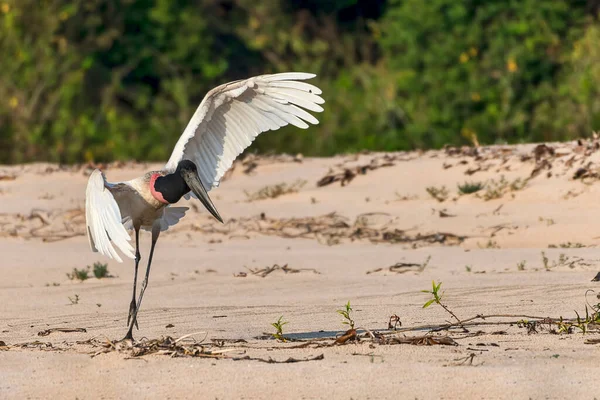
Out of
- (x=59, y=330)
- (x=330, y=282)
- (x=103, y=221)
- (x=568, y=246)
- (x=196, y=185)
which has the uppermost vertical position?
(x=196, y=185)

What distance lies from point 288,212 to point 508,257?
112 inches

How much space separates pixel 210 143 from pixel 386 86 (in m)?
10.9

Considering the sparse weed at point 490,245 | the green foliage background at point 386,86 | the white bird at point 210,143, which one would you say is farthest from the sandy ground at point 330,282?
the green foliage background at point 386,86

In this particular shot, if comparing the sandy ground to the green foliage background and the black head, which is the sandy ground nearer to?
the black head

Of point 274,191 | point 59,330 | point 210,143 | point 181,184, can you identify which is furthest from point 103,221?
point 274,191

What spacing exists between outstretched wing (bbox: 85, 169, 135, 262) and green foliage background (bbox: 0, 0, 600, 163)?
9.28 m

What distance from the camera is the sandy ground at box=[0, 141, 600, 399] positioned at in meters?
4.88

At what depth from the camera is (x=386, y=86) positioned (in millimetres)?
17891

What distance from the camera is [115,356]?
Answer: 17.3 ft

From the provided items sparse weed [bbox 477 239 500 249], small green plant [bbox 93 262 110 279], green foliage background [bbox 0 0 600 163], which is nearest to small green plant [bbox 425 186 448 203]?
sparse weed [bbox 477 239 500 249]

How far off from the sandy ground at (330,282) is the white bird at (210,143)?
0.56 metres

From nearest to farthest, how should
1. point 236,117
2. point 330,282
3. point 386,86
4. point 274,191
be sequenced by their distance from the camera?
point 236,117
point 330,282
point 274,191
point 386,86

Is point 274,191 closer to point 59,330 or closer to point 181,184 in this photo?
point 181,184

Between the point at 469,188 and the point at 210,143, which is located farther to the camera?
the point at 469,188
